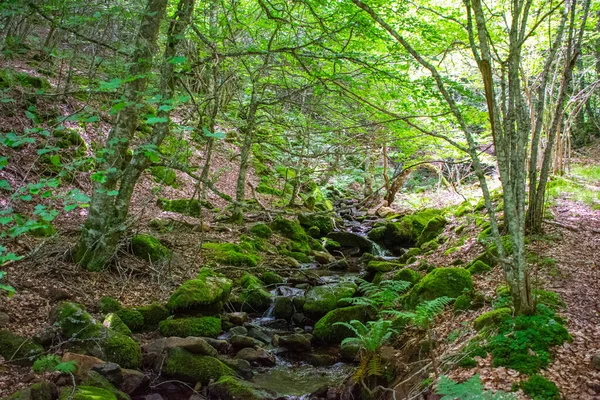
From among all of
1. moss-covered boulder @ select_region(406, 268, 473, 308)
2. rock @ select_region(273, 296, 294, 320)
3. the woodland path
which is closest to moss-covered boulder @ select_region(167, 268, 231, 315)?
rock @ select_region(273, 296, 294, 320)

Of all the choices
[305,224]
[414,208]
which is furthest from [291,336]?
[414,208]

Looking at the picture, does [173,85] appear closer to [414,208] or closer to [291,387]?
[291,387]

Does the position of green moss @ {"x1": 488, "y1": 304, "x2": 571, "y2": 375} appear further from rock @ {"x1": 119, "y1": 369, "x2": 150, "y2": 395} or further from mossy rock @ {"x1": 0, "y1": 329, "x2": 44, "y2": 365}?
mossy rock @ {"x1": 0, "y1": 329, "x2": 44, "y2": 365}

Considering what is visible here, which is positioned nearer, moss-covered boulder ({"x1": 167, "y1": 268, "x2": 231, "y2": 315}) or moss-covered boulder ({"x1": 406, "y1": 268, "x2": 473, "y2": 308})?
moss-covered boulder ({"x1": 406, "y1": 268, "x2": 473, "y2": 308})

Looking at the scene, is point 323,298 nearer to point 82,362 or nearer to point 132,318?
point 132,318

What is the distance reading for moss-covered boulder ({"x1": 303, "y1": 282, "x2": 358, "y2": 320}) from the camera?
26.4 ft

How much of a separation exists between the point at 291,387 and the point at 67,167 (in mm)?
4195

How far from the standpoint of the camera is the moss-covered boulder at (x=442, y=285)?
6.61 m

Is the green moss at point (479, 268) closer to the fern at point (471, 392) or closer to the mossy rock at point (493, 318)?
the mossy rock at point (493, 318)

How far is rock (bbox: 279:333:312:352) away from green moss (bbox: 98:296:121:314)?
2.64 m

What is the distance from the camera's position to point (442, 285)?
671cm

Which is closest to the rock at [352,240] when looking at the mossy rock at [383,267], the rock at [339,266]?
the rock at [339,266]

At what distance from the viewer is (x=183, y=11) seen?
6.34 m

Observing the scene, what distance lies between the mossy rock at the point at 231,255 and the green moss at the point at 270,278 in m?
0.39
